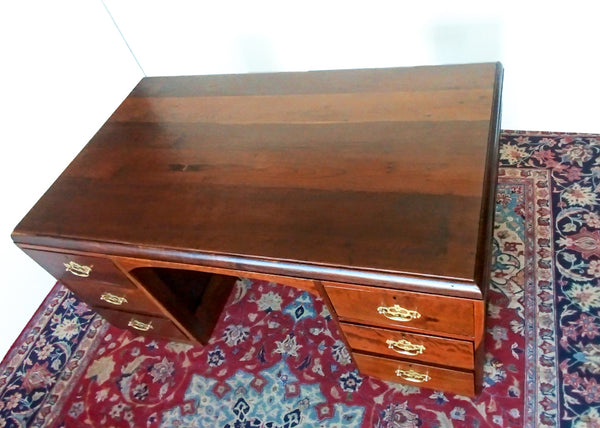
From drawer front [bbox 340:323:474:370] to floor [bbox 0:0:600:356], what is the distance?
0.97 meters

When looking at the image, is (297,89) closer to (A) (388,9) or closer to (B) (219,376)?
(A) (388,9)

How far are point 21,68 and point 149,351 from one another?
1009 millimetres

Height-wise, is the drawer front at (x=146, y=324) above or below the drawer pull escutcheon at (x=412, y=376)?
above

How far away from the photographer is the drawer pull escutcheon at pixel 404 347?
105 cm

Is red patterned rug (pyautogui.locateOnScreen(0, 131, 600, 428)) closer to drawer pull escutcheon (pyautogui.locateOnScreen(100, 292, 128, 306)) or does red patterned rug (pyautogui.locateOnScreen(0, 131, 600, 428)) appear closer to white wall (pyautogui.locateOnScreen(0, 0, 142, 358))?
white wall (pyautogui.locateOnScreen(0, 0, 142, 358))

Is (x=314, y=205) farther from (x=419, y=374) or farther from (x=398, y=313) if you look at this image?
(x=419, y=374)

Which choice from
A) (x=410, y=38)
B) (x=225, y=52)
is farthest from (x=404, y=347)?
(x=225, y=52)

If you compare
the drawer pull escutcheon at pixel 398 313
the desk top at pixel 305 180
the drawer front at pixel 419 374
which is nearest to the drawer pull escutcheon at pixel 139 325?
the desk top at pixel 305 180

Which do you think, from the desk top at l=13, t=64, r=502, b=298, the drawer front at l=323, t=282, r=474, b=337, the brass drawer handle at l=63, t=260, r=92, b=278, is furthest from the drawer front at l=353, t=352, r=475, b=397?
the brass drawer handle at l=63, t=260, r=92, b=278

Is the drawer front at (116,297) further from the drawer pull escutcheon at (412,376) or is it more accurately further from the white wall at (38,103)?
the drawer pull escutcheon at (412,376)

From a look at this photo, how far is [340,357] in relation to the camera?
140cm

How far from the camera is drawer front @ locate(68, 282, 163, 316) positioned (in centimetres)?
132

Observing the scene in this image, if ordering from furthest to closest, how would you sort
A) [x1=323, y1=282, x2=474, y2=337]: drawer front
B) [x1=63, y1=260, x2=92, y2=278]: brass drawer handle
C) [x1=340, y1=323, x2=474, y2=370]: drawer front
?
[x1=63, y1=260, x2=92, y2=278]: brass drawer handle, [x1=340, y1=323, x2=474, y2=370]: drawer front, [x1=323, y1=282, x2=474, y2=337]: drawer front

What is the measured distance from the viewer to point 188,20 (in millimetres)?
1795
